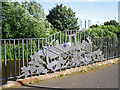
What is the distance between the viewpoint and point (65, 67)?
5090 millimetres

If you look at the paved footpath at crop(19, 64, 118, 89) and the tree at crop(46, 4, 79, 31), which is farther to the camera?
the tree at crop(46, 4, 79, 31)

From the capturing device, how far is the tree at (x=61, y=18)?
951 inches

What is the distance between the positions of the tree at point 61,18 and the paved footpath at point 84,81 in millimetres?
19397

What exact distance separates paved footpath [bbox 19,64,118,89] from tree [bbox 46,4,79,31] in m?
19.4

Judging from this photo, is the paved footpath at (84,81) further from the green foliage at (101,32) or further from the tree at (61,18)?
the tree at (61,18)

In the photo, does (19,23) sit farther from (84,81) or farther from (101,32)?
(84,81)

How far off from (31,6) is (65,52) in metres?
11.0

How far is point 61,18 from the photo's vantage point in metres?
25.1

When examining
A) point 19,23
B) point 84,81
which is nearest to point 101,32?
point 84,81

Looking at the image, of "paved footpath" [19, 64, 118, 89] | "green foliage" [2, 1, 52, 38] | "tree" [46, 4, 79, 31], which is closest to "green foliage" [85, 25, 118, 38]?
"paved footpath" [19, 64, 118, 89]

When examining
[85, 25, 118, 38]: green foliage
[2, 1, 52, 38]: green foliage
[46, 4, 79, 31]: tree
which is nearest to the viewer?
[85, 25, 118, 38]: green foliage

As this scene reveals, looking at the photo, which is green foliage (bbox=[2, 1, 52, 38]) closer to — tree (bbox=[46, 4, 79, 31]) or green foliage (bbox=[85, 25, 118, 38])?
green foliage (bbox=[85, 25, 118, 38])

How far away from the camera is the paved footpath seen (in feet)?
12.8

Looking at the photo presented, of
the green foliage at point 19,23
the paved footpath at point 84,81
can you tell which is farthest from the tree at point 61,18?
the paved footpath at point 84,81
